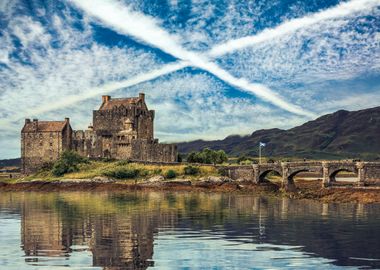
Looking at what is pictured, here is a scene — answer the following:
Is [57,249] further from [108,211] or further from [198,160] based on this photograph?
[198,160]

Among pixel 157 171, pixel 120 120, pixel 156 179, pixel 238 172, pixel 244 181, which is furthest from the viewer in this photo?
pixel 120 120

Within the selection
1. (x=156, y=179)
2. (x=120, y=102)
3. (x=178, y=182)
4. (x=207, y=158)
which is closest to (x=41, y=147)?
(x=120, y=102)

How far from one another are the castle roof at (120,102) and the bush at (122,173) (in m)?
24.3

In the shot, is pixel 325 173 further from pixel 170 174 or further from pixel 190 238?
pixel 190 238

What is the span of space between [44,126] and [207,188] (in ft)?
178

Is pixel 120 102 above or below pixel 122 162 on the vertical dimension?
above

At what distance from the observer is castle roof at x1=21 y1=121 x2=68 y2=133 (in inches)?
5413

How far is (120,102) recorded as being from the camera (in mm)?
139500

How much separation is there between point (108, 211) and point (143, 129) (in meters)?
78.1

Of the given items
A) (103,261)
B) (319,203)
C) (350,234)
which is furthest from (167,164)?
(103,261)

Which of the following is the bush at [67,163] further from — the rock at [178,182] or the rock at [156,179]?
the rock at [178,182]

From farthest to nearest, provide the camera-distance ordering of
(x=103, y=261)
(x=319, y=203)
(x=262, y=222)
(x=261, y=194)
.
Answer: (x=261, y=194) < (x=319, y=203) < (x=262, y=222) < (x=103, y=261)

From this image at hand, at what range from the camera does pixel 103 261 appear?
3069 cm

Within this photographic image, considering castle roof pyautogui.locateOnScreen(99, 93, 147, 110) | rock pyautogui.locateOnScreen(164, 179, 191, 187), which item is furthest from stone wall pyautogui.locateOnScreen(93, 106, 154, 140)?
rock pyautogui.locateOnScreen(164, 179, 191, 187)
